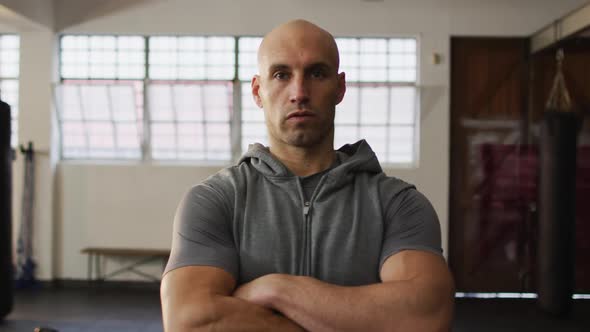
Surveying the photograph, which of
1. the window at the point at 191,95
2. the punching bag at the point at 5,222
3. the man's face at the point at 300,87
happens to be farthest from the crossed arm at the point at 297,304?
the window at the point at 191,95

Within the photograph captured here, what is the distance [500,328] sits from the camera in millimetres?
4727

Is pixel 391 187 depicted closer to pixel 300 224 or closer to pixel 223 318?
pixel 300 224

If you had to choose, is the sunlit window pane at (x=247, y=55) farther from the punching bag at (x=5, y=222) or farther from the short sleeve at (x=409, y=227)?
the short sleeve at (x=409, y=227)

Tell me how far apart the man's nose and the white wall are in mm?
4795

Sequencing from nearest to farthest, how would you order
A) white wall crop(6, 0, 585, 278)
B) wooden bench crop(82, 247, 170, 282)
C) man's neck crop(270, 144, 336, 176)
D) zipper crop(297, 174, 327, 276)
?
zipper crop(297, 174, 327, 276), man's neck crop(270, 144, 336, 176), white wall crop(6, 0, 585, 278), wooden bench crop(82, 247, 170, 282)

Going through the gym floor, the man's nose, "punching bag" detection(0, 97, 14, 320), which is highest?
the man's nose

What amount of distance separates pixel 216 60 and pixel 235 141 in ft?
3.43

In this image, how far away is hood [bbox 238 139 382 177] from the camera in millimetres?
1437

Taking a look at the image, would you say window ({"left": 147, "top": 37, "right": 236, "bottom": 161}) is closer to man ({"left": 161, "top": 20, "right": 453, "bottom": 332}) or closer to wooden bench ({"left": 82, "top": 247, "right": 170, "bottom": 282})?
wooden bench ({"left": 82, "top": 247, "right": 170, "bottom": 282})

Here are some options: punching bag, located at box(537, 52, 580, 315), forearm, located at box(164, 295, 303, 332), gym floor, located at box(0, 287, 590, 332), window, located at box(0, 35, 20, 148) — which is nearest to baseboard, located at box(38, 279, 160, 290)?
gym floor, located at box(0, 287, 590, 332)

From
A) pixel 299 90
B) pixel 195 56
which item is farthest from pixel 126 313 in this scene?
pixel 299 90

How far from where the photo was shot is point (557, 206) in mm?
4562

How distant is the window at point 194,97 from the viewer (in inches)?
246

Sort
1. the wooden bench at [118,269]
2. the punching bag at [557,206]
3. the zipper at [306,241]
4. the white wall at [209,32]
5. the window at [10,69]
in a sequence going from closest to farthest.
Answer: the zipper at [306,241] → the punching bag at [557,206] → the white wall at [209,32] → the wooden bench at [118,269] → the window at [10,69]
